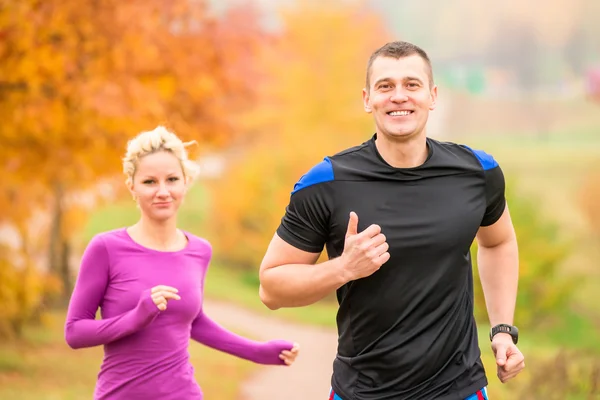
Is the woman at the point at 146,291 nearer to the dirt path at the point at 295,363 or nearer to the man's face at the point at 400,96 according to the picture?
the man's face at the point at 400,96

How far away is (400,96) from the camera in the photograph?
2.93m

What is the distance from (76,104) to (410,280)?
5283 mm

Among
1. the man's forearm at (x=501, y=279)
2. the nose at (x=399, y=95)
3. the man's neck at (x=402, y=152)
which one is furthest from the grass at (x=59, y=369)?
the nose at (x=399, y=95)

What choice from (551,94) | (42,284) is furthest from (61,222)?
(551,94)

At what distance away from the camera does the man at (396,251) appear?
2861mm

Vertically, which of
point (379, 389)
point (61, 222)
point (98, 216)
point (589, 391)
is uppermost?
point (98, 216)

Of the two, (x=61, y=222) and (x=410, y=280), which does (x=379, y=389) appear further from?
(x=61, y=222)

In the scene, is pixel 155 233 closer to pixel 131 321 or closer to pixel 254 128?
pixel 131 321

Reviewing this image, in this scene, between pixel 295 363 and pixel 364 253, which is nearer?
pixel 364 253

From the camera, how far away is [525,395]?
7.12 meters

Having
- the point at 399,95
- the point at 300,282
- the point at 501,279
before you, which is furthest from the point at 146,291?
the point at 501,279

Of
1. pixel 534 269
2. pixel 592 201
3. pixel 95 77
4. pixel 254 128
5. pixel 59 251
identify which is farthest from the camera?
pixel 254 128

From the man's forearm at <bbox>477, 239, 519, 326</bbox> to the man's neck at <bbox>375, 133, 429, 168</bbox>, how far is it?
0.57 meters

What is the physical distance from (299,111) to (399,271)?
14403 mm
